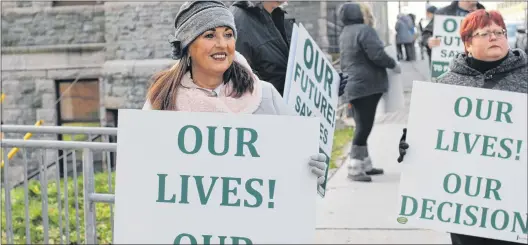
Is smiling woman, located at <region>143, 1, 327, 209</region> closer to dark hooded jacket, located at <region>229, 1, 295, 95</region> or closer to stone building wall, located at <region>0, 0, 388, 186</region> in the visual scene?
dark hooded jacket, located at <region>229, 1, 295, 95</region>

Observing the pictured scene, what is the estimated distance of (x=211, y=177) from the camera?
108 inches

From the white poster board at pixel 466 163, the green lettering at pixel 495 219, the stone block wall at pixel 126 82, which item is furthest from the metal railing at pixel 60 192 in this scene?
the stone block wall at pixel 126 82

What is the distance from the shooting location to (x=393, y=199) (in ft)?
22.0

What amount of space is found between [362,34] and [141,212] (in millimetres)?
4658

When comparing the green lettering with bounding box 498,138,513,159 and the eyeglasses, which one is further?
the eyeglasses

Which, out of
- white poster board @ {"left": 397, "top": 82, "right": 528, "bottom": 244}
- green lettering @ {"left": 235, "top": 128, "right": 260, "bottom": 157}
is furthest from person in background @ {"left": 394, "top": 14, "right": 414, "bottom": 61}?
green lettering @ {"left": 235, "top": 128, "right": 260, "bottom": 157}

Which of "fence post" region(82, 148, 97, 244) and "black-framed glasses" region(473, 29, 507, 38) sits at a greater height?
"black-framed glasses" region(473, 29, 507, 38)

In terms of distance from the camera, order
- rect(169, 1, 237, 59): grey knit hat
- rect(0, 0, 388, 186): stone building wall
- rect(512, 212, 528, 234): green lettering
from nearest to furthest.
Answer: rect(169, 1, 237, 59): grey knit hat, rect(512, 212, 528, 234): green lettering, rect(0, 0, 388, 186): stone building wall

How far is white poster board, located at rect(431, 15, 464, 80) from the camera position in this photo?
6.84 m

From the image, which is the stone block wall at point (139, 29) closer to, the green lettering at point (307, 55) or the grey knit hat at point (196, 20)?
the green lettering at point (307, 55)

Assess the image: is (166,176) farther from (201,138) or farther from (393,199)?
(393,199)

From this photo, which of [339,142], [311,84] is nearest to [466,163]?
[311,84]

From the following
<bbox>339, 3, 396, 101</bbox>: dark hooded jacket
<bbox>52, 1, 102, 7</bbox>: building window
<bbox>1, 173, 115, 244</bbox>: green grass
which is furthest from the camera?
<bbox>52, 1, 102, 7</bbox>: building window

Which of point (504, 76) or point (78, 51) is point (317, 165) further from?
point (78, 51)
